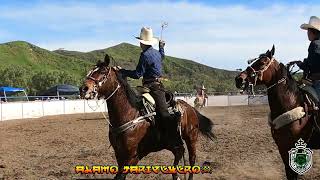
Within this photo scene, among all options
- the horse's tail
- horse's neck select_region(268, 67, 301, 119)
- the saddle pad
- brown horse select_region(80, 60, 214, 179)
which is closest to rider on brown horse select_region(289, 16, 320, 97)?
horse's neck select_region(268, 67, 301, 119)

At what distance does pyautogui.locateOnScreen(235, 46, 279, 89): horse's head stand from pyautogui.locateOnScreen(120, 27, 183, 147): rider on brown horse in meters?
1.81

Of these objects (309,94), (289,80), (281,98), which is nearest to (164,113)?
(281,98)

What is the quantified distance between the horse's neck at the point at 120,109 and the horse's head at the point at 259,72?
206 centimetres

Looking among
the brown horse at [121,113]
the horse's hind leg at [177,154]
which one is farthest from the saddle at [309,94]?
the horse's hind leg at [177,154]

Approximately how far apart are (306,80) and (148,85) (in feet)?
9.55

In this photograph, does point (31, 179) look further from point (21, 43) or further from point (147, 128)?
point (21, 43)

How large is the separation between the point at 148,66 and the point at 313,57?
3.00 m

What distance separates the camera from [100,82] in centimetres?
791

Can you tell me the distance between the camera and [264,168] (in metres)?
11.2

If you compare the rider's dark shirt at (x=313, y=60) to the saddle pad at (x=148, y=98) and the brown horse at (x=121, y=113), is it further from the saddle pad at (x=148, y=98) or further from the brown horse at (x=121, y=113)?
the brown horse at (x=121, y=113)

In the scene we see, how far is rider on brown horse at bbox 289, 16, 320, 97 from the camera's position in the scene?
760 cm

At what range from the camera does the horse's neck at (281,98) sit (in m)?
7.56

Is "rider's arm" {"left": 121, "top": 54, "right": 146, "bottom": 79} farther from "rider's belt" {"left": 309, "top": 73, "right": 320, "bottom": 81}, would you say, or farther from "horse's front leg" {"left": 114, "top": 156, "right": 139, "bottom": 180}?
"rider's belt" {"left": 309, "top": 73, "right": 320, "bottom": 81}

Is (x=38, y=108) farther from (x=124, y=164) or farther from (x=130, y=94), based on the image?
(x=124, y=164)
